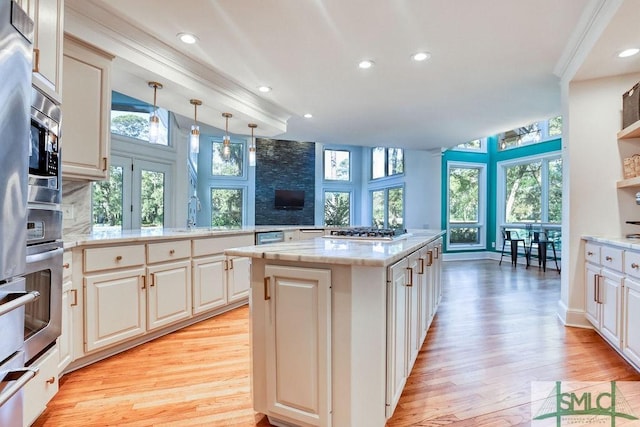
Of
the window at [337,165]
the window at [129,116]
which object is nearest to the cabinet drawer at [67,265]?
the window at [129,116]

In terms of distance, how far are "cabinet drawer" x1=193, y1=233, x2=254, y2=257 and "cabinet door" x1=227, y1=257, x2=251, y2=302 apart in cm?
17

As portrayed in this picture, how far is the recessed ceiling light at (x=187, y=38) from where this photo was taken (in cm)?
248

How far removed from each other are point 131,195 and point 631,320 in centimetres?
579

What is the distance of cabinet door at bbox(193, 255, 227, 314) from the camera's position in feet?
9.91

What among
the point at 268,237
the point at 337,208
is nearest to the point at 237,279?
the point at 268,237

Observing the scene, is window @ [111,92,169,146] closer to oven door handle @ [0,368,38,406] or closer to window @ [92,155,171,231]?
window @ [92,155,171,231]

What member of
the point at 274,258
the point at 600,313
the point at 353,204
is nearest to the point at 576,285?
the point at 600,313

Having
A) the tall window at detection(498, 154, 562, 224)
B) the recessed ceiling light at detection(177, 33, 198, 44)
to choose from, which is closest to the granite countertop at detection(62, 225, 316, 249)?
the recessed ceiling light at detection(177, 33, 198, 44)

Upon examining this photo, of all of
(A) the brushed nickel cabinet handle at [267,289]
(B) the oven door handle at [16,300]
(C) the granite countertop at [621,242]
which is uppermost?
(C) the granite countertop at [621,242]

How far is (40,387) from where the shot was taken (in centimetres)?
153

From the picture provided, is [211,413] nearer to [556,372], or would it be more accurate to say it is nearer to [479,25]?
[556,372]

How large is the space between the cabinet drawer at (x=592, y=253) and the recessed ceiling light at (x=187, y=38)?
141 inches

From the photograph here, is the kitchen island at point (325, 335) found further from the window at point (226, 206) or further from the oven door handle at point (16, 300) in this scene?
the window at point (226, 206)

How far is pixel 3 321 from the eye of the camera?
3.47 ft
